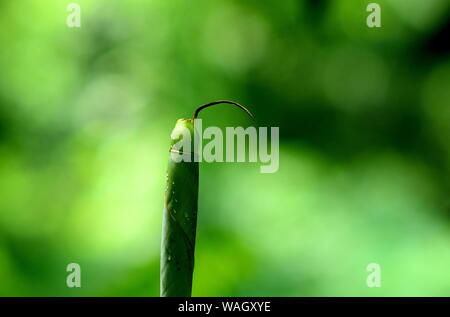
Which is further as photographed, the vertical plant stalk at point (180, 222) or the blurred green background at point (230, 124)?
the blurred green background at point (230, 124)

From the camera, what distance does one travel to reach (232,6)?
1.57 metres

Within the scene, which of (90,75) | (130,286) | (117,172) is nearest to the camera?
(130,286)

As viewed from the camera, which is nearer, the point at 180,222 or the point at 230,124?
the point at 180,222

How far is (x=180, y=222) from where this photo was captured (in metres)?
0.55

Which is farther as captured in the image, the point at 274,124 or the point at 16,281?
the point at 274,124

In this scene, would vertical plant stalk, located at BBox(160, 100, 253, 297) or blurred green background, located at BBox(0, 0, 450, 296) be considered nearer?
vertical plant stalk, located at BBox(160, 100, 253, 297)

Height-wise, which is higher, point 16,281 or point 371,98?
point 371,98

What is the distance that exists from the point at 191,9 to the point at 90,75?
362 mm

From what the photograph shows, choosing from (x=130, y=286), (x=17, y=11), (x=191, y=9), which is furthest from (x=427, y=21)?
(x=17, y=11)

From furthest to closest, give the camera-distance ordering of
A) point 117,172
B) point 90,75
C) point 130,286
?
1. point 90,75
2. point 117,172
3. point 130,286

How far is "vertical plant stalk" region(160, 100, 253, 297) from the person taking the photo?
1.80ft

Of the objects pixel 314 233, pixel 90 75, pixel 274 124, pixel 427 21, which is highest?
pixel 427 21

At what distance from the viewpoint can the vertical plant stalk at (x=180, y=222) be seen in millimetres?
548

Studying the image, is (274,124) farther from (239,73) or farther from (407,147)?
(407,147)
